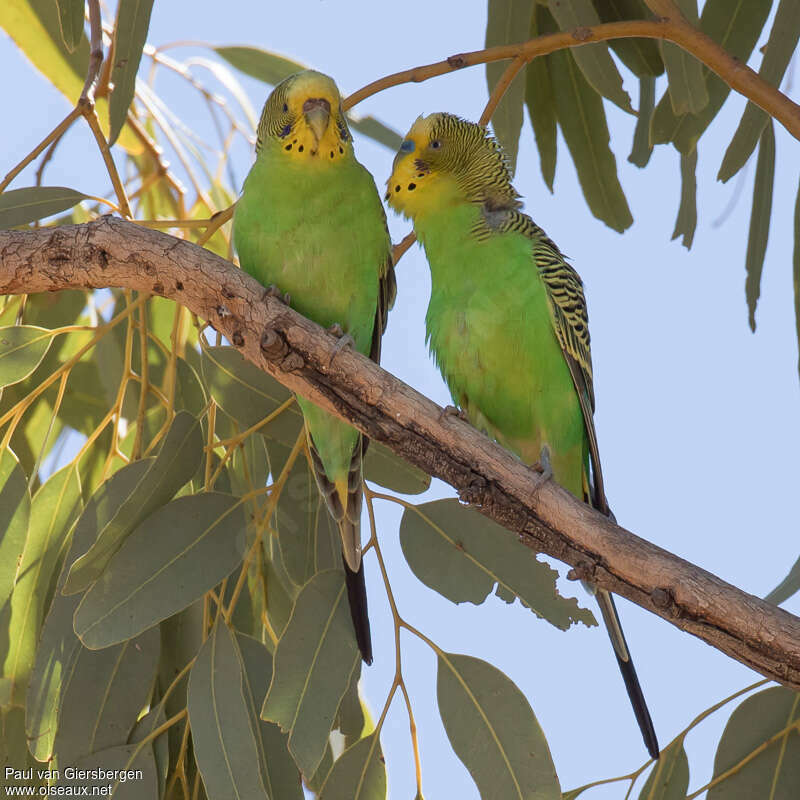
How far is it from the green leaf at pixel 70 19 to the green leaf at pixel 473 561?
169 cm

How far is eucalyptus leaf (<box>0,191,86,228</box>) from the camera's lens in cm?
292

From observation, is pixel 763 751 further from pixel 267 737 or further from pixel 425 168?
pixel 425 168

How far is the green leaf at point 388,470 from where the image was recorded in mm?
3059

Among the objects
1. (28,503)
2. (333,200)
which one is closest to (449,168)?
(333,200)

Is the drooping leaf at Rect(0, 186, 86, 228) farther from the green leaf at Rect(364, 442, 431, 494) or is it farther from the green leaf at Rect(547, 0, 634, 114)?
the green leaf at Rect(547, 0, 634, 114)

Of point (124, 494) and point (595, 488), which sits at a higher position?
point (595, 488)

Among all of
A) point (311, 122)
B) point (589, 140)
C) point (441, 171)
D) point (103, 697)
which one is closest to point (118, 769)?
point (103, 697)

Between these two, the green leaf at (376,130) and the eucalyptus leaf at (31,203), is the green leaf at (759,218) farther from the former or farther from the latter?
the eucalyptus leaf at (31,203)

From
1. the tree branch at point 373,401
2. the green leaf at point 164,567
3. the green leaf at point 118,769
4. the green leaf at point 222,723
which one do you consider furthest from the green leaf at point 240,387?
the green leaf at point 118,769

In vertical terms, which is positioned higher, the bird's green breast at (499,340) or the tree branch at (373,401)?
the bird's green breast at (499,340)

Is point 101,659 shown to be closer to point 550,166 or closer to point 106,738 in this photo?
point 106,738

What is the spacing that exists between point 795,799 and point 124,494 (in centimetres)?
201

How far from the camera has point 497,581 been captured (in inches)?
110

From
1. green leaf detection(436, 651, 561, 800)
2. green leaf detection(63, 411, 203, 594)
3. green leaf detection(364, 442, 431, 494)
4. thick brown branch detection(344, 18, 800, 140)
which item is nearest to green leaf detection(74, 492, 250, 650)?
green leaf detection(63, 411, 203, 594)
